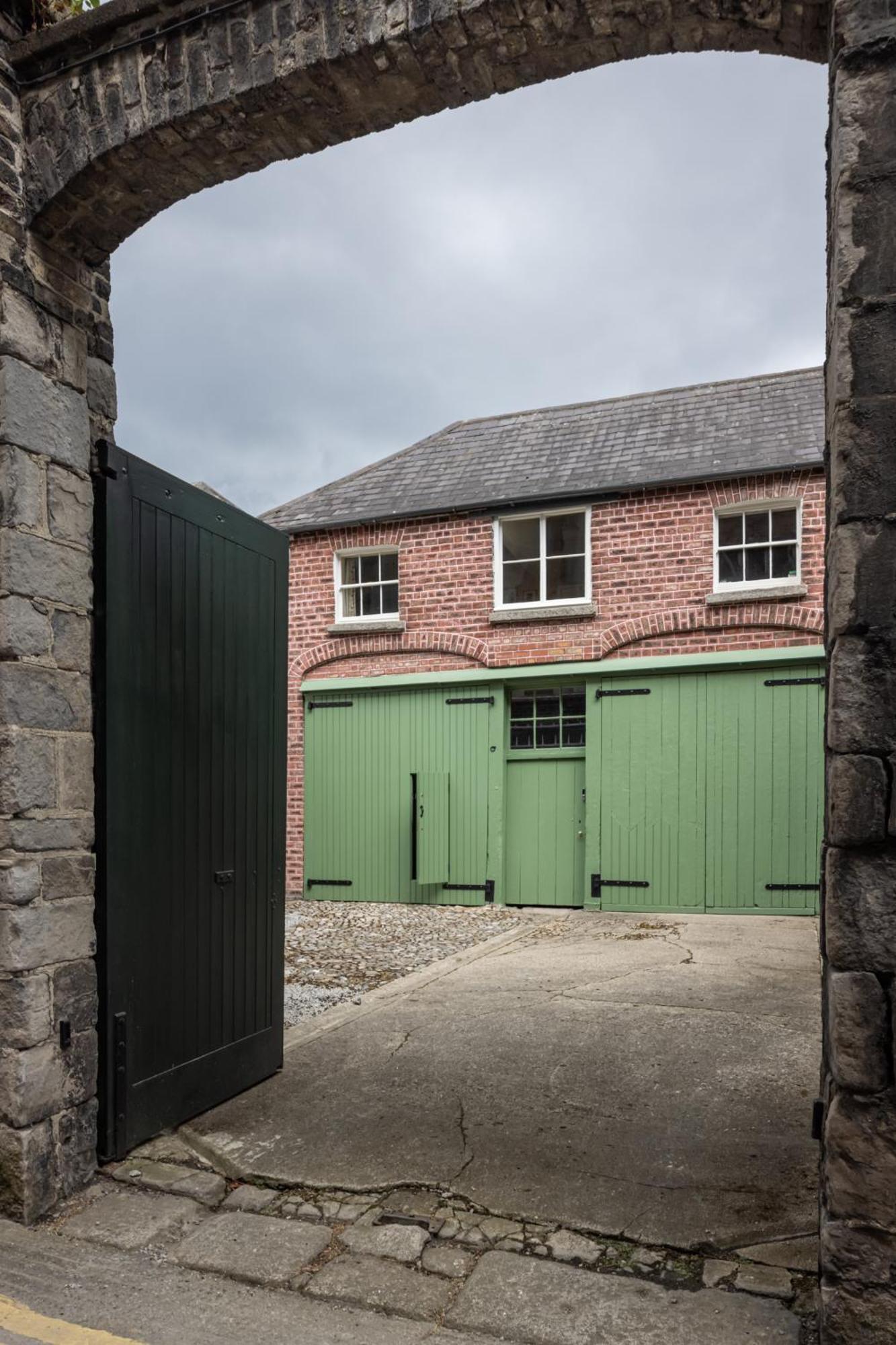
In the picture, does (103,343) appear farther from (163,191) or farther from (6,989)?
(6,989)

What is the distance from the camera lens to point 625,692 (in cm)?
1152

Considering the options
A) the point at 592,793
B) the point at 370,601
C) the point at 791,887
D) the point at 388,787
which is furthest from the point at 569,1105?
the point at 370,601

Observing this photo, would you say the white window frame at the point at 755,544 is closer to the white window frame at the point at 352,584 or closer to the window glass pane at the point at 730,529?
Result: the window glass pane at the point at 730,529

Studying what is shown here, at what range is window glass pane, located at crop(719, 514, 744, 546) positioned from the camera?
1124cm

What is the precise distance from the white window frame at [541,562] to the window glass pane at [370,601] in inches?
68.1

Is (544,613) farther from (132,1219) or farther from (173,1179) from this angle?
(132,1219)

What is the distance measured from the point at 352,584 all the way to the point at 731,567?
4894mm

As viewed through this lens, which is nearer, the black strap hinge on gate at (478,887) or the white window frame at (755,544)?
the white window frame at (755,544)

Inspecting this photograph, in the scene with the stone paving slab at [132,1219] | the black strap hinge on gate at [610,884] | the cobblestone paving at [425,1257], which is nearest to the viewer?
the cobblestone paving at [425,1257]

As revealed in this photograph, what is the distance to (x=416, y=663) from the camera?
1234 cm

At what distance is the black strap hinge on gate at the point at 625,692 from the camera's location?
450 inches

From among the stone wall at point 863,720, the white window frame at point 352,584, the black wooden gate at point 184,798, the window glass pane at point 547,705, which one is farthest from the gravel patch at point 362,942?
the stone wall at point 863,720

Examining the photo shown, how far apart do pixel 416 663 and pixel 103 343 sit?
27.8ft

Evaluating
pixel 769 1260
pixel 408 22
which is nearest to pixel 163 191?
pixel 408 22
